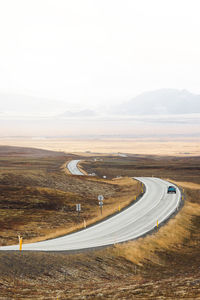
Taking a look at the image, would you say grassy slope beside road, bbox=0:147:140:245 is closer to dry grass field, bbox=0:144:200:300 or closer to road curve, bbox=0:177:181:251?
dry grass field, bbox=0:144:200:300

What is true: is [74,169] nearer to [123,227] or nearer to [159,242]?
[123,227]

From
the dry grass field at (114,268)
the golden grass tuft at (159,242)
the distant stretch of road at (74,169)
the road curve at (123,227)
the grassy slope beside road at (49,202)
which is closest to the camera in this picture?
the dry grass field at (114,268)

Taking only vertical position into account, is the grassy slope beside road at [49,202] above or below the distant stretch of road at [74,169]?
below

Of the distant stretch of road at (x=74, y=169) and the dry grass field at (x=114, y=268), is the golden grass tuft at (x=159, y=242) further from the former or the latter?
the distant stretch of road at (x=74, y=169)

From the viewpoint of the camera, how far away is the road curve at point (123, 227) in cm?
2942

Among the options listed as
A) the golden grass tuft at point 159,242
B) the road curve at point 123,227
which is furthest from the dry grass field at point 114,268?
the road curve at point 123,227

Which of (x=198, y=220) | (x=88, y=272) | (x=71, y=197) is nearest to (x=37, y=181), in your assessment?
(x=71, y=197)

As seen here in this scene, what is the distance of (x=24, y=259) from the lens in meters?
23.0

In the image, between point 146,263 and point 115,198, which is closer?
point 146,263

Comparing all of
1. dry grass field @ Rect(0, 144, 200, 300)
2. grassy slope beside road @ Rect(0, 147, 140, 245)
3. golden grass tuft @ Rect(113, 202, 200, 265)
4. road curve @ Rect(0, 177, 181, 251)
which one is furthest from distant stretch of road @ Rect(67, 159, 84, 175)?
golden grass tuft @ Rect(113, 202, 200, 265)

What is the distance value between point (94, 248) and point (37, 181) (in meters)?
42.9

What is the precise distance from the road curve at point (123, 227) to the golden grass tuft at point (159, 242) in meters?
1.40

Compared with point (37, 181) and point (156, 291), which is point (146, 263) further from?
point (37, 181)

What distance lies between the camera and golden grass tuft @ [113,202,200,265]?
92.0 ft
